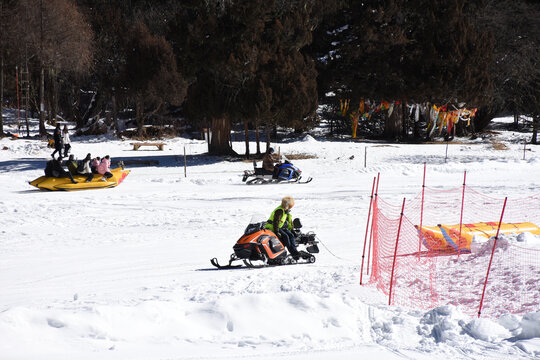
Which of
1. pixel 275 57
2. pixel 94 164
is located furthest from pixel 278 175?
pixel 275 57

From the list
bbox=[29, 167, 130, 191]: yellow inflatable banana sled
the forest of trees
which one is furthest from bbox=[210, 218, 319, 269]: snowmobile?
the forest of trees

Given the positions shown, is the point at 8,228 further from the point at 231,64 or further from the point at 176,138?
the point at 176,138

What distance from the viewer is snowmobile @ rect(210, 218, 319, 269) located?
8.74 m

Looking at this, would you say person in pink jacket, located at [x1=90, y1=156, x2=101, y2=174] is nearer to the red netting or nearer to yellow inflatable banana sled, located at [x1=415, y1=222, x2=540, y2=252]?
the red netting

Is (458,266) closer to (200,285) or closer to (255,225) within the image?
(255,225)

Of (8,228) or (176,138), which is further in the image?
(176,138)

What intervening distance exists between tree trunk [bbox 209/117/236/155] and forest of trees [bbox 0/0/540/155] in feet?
0.18

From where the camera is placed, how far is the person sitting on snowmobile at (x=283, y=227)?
9016mm

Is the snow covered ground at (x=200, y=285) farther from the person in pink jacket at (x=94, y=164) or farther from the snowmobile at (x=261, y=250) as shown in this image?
the person in pink jacket at (x=94, y=164)

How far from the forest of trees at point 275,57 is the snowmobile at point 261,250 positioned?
51.5ft

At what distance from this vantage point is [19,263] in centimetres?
941

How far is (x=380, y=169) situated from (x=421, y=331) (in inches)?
647

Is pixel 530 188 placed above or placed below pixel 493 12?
below

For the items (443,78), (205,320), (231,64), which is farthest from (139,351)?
(443,78)
